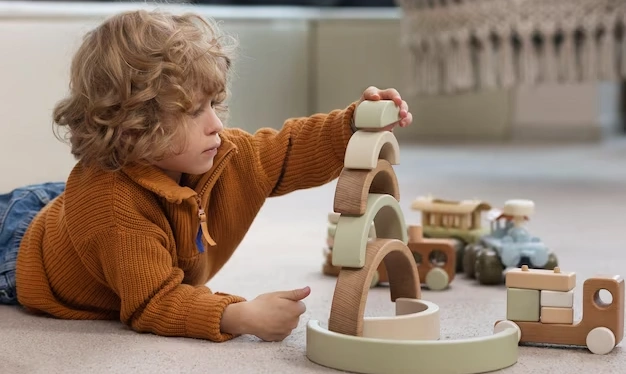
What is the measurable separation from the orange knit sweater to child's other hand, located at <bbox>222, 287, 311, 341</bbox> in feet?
0.05

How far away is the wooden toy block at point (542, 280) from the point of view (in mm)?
785

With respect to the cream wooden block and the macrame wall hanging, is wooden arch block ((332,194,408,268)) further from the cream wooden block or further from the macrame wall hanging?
the macrame wall hanging

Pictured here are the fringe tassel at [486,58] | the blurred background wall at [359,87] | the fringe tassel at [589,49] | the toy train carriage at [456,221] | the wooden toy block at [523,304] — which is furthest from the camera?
the blurred background wall at [359,87]

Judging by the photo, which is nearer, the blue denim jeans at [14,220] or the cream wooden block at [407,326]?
the cream wooden block at [407,326]

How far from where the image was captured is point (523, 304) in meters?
0.81

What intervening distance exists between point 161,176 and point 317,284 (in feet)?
0.97

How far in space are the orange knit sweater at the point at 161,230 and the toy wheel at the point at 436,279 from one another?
0.20 meters

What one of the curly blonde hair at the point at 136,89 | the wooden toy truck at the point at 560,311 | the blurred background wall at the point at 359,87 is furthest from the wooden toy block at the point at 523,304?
the blurred background wall at the point at 359,87

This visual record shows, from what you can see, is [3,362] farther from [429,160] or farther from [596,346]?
[429,160]

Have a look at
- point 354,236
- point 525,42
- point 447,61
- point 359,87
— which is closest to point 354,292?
point 354,236

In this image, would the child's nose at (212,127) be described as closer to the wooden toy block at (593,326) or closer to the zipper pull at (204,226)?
the zipper pull at (204,226)

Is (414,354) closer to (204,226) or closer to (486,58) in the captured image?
(204,226)

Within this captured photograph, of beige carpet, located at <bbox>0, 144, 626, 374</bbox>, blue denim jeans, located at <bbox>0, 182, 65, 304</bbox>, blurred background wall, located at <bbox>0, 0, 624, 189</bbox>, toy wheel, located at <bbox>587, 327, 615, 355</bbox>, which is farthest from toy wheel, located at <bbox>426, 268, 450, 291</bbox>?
blurred background wall, located at <bbox>0, 0, 624, 189</bbox>

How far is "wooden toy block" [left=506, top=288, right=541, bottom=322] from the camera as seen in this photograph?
802mm
